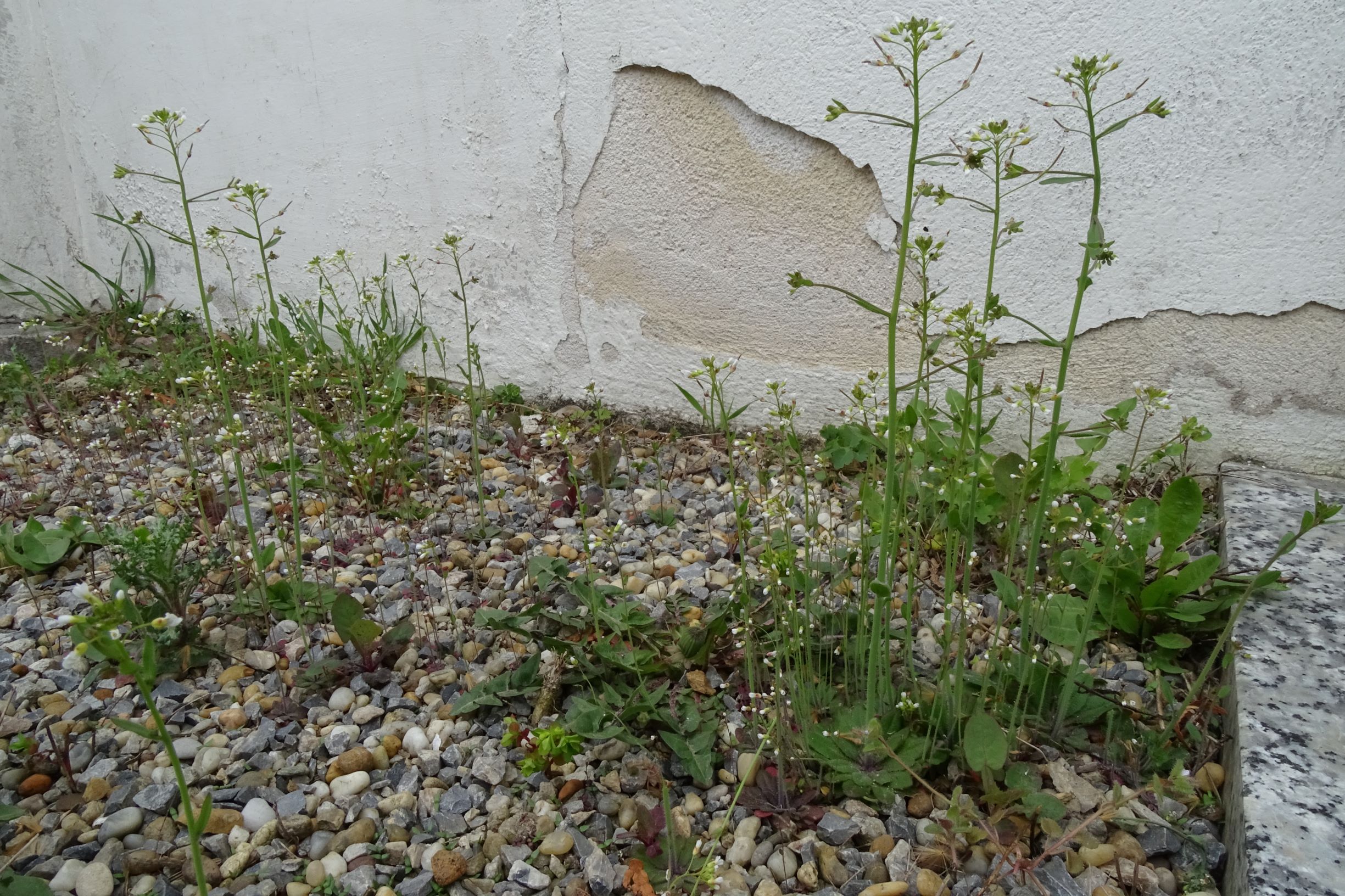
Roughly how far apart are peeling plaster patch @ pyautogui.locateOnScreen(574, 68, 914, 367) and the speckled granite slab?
3.88 feet

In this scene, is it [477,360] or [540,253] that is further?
[540,253]

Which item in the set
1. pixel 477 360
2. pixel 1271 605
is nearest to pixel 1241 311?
pixel 1271 605

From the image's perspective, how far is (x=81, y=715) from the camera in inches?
77.3

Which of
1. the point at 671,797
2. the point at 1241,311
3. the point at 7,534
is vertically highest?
the point at 1241,311

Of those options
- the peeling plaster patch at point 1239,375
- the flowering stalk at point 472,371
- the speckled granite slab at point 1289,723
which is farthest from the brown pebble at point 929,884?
the peeling plaster patch at point 1239,375

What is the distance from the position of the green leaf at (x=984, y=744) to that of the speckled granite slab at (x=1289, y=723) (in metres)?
0.35

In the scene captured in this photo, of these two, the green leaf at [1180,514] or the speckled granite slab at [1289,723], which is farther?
the green leaf at [1180,514]

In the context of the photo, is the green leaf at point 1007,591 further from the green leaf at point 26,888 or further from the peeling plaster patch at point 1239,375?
the green leaf at point 26,888

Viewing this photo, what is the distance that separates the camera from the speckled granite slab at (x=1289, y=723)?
1.30 m

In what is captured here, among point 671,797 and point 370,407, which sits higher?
point 370,407

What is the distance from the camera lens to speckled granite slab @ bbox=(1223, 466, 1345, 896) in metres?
1.30

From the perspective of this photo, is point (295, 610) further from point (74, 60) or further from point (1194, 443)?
point (74, 60)

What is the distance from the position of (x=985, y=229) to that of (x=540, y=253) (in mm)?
1543

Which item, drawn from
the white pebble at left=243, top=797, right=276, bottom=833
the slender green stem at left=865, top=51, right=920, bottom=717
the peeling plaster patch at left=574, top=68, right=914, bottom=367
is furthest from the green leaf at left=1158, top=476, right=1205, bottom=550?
the white pebble at left=243, top=797, right=276, bottom=833
